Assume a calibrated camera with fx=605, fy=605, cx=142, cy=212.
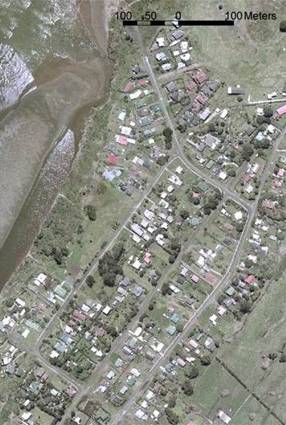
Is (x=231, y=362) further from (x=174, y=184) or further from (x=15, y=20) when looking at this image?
(x=15, y=20)

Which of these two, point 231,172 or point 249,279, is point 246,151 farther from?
point 249,279

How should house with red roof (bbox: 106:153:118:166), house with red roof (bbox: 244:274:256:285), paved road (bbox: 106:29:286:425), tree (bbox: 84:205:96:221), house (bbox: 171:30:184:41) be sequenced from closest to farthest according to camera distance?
tree (bbox: 84:205:96:221), house (bbox: 171:30:184:41), house with red roof (bbox: 106:153:118:166), paved road (bbox: 106:29:286:425), house with red roof (bbox: 244:274:256:285)

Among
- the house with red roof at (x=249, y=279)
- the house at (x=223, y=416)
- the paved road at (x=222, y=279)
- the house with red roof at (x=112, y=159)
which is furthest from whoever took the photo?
the house at (x=223, y=416)

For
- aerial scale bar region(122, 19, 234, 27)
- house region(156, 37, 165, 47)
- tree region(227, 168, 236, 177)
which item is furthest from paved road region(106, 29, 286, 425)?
aerial scale bar region(122, 19, 234, 27)

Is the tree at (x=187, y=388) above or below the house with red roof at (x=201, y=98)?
below

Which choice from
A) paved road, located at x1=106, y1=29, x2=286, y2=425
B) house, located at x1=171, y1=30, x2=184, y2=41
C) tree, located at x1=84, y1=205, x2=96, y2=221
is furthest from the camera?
paved road, located at x1=106, y1=29, x2=286, y2=425

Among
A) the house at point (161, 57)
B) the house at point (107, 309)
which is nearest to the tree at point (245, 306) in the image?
the house at point (107, 309)

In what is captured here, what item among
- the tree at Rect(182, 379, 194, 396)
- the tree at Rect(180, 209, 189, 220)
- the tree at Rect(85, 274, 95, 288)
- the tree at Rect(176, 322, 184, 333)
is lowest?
the tree at Rect(182, 379, 194, 396)

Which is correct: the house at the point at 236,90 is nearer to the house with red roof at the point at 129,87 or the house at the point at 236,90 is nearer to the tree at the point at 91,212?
the house with red roof at the point at 129,87

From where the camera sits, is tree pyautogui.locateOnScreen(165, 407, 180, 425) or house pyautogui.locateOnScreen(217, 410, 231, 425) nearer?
tree pyautogui.locateOnScreen(165, 407, 180, 425)

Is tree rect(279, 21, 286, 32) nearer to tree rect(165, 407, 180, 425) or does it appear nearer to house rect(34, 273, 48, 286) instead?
house rect(34, 273, 48, 286)

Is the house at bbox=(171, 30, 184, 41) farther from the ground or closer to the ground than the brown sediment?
farther from the ground
